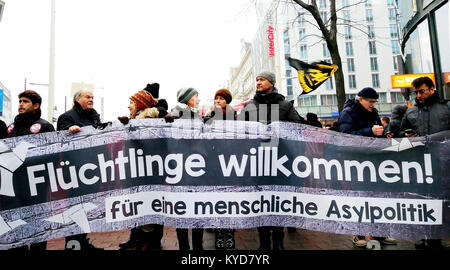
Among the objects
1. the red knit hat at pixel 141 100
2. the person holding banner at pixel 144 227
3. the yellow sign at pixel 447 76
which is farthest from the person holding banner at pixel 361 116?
the yellow sign at pixel 447 76

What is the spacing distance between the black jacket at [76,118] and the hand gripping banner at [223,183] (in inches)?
17.1

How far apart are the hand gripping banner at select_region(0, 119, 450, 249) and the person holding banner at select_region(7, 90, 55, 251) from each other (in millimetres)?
250

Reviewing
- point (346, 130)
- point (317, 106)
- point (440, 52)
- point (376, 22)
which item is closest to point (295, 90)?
point (317, 106)

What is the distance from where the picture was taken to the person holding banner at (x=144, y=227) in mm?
3258

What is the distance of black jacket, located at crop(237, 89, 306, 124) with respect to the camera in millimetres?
A: 3207

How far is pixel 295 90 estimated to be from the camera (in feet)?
176

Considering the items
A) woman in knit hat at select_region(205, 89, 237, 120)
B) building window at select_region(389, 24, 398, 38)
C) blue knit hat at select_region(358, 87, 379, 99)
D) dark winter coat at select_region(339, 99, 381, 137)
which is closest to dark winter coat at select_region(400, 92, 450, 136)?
dark winter coat at select_region(339, 99, 381, 137)

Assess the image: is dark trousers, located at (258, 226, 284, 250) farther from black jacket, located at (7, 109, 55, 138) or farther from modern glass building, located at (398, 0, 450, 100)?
modern glass building, located at (398, 0, 450, 100)

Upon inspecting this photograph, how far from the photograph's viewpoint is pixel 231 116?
128 inches

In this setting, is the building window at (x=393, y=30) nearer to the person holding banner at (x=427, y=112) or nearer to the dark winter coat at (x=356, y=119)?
the person holding banner at (x=427, y=112)

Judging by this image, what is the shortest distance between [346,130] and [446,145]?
96cm

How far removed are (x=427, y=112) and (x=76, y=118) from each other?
4401 mm

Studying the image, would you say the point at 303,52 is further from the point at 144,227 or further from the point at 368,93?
the point at 144,227
